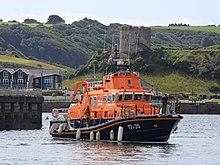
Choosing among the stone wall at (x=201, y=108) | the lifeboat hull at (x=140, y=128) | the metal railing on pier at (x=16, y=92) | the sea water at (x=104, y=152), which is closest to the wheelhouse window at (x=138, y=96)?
the lifeboat hull at (x=140, y=128)

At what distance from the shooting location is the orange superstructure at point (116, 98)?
2196 inches

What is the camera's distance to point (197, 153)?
166 ft

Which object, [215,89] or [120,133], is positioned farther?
[215,89]

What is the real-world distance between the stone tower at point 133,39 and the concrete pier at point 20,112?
96.4 metres

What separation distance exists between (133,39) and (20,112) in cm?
10504

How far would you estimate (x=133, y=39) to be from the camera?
183 metres

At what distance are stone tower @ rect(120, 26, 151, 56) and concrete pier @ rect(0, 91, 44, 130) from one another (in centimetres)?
9637

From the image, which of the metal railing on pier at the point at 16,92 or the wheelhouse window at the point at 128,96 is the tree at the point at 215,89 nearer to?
the metal railing on pier at the point at 16,92

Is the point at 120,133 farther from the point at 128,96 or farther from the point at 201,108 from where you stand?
the point at 201,108

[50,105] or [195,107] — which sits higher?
[50,105]

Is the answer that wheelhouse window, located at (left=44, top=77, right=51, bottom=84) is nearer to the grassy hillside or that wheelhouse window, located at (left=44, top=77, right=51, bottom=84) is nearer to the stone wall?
the grassy hillside

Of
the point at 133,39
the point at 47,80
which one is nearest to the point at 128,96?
the point at 47,80

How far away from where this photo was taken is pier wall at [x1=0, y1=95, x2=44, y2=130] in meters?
78.0

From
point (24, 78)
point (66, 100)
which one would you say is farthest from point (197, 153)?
point (24, 78)
